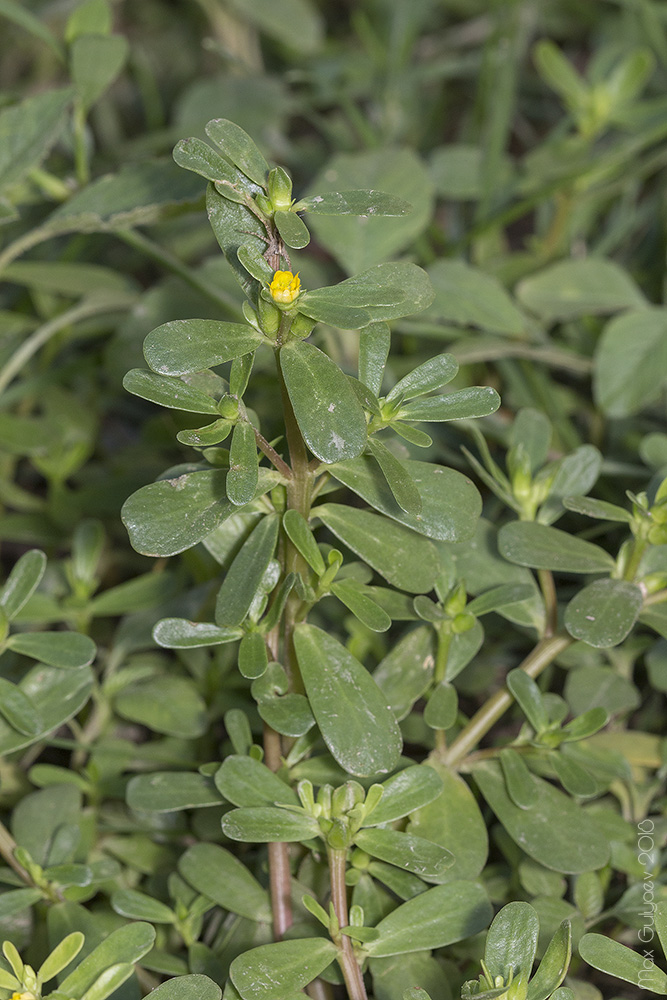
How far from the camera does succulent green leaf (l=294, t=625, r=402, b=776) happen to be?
0.67 metres

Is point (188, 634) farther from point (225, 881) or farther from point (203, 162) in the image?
point (203, 162)

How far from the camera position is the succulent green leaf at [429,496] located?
27.3 inches

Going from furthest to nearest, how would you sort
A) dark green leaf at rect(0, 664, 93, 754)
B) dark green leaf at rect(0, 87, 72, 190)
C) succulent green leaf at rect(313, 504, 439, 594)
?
dark green leaf at rect(0, 87, 72, 190) < dark green leaf at rect(0, 664, 93, 754) < succulent green leaf at rect(313, 504, 439, 594)

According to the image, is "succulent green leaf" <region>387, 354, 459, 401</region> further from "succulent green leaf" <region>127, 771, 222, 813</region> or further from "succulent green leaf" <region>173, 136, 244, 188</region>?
"succulent green leaf" <region>127, 771, 222, 813</region>

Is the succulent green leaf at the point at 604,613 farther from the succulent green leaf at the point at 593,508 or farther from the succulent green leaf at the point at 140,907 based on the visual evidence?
the succulent green leaf at the point at 140,907

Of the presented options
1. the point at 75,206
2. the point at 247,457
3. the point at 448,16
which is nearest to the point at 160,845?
the point at 247,457

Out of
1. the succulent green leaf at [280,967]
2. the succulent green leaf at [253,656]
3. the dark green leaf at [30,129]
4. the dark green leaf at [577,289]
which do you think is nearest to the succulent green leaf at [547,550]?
the succulent green leaf at [253,656]

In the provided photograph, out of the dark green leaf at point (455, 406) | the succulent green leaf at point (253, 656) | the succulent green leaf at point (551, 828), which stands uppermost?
the dark green leaf at point (455, 406)

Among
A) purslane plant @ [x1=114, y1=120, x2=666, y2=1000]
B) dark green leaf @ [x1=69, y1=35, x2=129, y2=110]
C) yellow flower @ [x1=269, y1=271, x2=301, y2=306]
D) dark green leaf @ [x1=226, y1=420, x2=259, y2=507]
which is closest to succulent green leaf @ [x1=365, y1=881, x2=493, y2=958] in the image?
purslane plant @ [x1=114, y1=120, x2=666, y2=1000]

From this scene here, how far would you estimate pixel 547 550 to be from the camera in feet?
2.60

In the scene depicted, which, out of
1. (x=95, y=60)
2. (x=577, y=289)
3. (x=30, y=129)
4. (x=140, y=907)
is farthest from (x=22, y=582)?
(x=577, y=289)

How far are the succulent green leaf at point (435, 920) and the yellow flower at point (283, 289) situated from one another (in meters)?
0.44

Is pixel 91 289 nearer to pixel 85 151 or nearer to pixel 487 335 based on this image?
pixel 85 151

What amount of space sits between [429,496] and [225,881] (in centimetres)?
35
